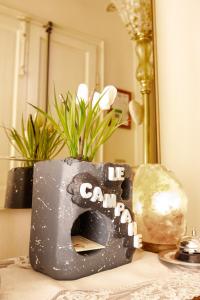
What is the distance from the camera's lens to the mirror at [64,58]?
0.89 m

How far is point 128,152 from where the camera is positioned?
1096 mm

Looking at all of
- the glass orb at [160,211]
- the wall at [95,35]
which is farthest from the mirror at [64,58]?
the glass orb at [160,211]

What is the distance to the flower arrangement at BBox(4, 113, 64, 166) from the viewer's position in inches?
32.5

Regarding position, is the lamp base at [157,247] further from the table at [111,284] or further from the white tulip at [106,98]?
the white tulip at [106,98]

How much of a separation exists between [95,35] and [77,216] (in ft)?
2.53

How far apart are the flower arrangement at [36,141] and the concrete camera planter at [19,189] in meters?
0.04

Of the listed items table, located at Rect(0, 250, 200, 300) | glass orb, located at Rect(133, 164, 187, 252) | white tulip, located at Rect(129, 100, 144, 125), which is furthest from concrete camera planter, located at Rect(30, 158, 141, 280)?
white tulip, located at Rect(129, 100, 144, 125)

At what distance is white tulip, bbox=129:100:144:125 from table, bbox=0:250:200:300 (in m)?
0.64

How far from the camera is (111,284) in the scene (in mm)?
504

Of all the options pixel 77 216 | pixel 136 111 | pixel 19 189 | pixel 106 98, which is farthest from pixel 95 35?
pixel 77 216

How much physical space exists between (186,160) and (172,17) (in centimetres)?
63

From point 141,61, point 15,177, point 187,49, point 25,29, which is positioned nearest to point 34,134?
point 15,177

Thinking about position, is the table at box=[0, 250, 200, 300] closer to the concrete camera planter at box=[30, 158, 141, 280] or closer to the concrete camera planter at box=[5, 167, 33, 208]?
the concrete camera planter at box=[30, 158, 141, 280]

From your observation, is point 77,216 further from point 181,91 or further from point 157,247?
point 181,91
